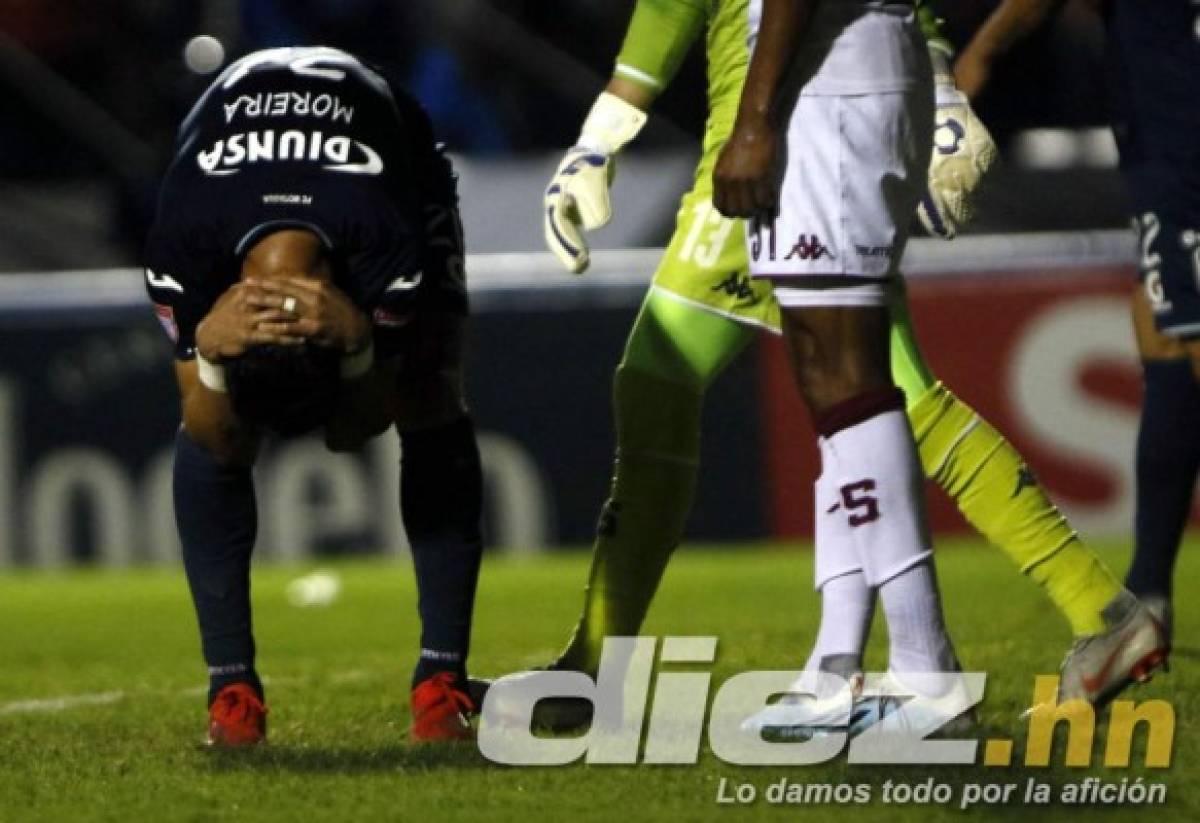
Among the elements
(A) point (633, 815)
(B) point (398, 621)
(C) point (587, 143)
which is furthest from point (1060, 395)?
(A) point (633, 815)

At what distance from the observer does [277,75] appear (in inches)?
190

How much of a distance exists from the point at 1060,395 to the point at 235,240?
20.7 ft

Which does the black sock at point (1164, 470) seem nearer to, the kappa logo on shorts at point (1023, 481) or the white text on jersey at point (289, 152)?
the kappa logo on shorts at point (1023, 481)

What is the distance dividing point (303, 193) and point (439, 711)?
1.01 m

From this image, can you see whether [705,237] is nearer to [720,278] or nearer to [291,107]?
[720,278]

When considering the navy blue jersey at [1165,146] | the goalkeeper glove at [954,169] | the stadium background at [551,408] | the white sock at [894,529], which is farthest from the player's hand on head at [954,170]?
the stadium background at [551,408]

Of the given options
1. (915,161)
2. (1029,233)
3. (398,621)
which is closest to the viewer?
(915,161)

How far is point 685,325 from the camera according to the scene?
17.0 feet

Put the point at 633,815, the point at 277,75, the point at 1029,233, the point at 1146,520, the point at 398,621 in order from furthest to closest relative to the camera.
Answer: the point at 1029,233
the point at 398,621
the point at 1146,520
the point at 277,75
the point at 633,815

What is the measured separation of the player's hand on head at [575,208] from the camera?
15.6ft

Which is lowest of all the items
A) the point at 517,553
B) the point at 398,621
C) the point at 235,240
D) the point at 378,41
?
the point at 517,553

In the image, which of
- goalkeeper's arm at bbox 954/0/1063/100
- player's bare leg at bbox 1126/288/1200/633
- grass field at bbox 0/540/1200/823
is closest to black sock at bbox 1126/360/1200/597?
player's bare leg at bbox 1126/288/1200/633

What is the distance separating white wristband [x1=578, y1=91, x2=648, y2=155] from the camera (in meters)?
4.92

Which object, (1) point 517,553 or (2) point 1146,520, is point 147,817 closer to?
(2) point 1146,520
